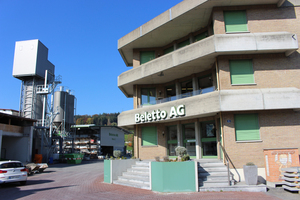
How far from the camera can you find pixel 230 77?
15.2 metres

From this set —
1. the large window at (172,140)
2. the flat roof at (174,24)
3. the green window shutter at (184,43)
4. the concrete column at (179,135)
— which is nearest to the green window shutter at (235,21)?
the flat roof at (174,24)

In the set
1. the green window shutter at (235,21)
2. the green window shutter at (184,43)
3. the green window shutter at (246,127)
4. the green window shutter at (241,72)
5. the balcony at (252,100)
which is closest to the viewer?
the balcony at (252,100)

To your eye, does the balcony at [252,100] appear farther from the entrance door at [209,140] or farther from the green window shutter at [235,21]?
the green window shutter at [235,21]

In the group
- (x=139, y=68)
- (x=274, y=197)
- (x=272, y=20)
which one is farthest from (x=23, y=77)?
(x=274, y=197)

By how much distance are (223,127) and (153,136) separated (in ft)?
24.2

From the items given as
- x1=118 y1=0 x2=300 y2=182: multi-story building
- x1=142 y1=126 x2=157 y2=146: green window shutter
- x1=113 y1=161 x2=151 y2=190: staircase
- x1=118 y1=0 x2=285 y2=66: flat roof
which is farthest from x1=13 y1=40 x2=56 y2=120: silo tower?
x1=113 y1=161 x2=151 y2=190: staircase

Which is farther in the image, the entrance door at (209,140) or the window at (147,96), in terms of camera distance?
the window at (147,96)

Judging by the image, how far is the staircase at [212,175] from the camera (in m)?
12.2

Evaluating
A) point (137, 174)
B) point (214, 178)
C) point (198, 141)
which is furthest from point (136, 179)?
point (198, 141)

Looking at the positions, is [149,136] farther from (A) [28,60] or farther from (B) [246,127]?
(A) [28,60]

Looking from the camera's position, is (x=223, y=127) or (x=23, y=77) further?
(x=23, y=77)

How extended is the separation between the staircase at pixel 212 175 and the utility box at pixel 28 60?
115 feet

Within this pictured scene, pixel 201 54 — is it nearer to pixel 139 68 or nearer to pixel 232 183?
pixel 139 68

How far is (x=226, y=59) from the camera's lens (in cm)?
1533
